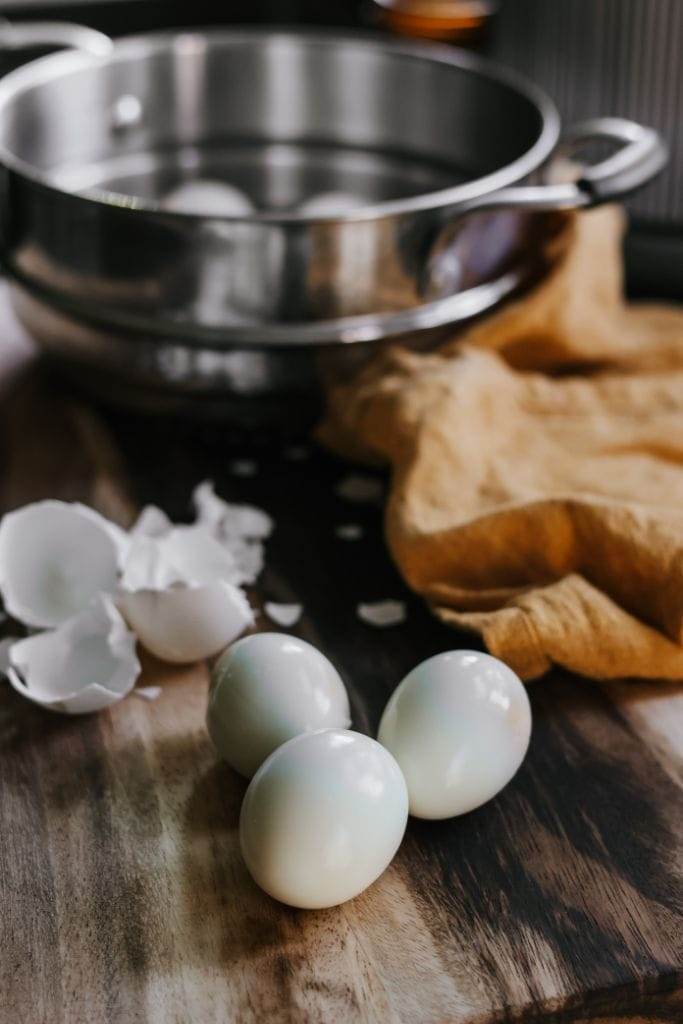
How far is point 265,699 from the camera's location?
2.06 ft

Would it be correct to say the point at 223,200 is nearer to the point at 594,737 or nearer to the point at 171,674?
the point at 171,674

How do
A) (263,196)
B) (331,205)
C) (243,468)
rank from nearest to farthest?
(243,468), (331,205), (263,196)

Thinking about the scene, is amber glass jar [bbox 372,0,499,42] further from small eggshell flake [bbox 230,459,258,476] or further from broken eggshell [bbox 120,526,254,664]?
broken eggshell [bbox 120,526,254,664]

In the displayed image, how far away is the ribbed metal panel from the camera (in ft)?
3.84

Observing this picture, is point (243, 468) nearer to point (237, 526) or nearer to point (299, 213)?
point (237, 526)

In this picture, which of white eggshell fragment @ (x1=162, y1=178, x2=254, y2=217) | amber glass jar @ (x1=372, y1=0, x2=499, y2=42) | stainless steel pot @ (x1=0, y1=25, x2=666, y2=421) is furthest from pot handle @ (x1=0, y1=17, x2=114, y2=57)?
amber glass jar @ (x1=372, y1=0, x2=499, y2=42)

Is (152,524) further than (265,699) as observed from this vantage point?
Yes

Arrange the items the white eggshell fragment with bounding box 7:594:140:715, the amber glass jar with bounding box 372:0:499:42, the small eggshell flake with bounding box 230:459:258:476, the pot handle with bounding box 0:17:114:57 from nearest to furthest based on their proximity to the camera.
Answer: the white eggshell fragment with bounding box 7:594:140:715
the small eggshell flake with bounding box 230:459:258:476
the pot handle with bounding box 0:17:114:57
the amber glass jar with bounding box 372:0:499:42

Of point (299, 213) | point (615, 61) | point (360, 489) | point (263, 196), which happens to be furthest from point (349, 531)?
point (615, 61)

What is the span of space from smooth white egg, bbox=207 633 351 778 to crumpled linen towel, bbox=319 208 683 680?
0.13 meters

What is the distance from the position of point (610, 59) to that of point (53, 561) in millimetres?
795

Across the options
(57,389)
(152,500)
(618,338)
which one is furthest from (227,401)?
(618,338)

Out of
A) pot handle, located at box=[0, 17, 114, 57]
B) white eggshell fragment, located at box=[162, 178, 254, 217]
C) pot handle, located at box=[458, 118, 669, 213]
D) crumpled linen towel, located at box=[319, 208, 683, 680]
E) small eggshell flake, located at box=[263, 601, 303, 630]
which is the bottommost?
small eggshell flake, located at box=[263, 601, 303, 630]

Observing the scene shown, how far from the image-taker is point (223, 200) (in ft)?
3.46
